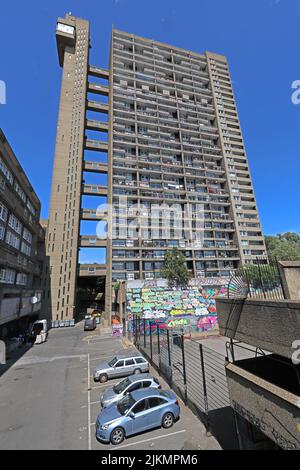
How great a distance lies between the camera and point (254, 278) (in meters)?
7.17

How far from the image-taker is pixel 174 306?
126ft

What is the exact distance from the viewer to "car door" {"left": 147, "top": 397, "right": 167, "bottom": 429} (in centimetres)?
1000

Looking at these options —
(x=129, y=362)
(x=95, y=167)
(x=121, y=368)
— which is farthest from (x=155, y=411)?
(x=95, y=167)

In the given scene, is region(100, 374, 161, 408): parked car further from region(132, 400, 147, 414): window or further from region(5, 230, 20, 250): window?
region(5, 230, 20, 250): window

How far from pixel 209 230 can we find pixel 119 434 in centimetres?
5480

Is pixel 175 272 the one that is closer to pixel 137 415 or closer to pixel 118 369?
pixel 118 369

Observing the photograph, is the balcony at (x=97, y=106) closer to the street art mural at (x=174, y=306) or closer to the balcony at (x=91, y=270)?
the balcony at (x=91, y=270)

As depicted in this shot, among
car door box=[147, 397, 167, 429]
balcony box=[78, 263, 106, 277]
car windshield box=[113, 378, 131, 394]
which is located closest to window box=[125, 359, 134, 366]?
car windshield box=[113, 378, 131, 394]

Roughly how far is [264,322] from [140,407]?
7605 mm

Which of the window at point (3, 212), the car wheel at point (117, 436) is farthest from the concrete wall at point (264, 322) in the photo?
the window at point (3, 212)

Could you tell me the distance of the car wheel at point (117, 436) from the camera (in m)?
9.23

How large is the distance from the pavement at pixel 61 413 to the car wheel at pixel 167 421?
188 mm

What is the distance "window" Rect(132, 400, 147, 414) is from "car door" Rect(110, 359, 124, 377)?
294 inches

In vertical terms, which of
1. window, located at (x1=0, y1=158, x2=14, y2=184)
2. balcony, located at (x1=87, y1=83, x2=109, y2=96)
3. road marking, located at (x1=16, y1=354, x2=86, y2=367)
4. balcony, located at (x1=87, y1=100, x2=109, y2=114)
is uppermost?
balcony, located at (x1=87, y1=83, x2=109, y2=96)
